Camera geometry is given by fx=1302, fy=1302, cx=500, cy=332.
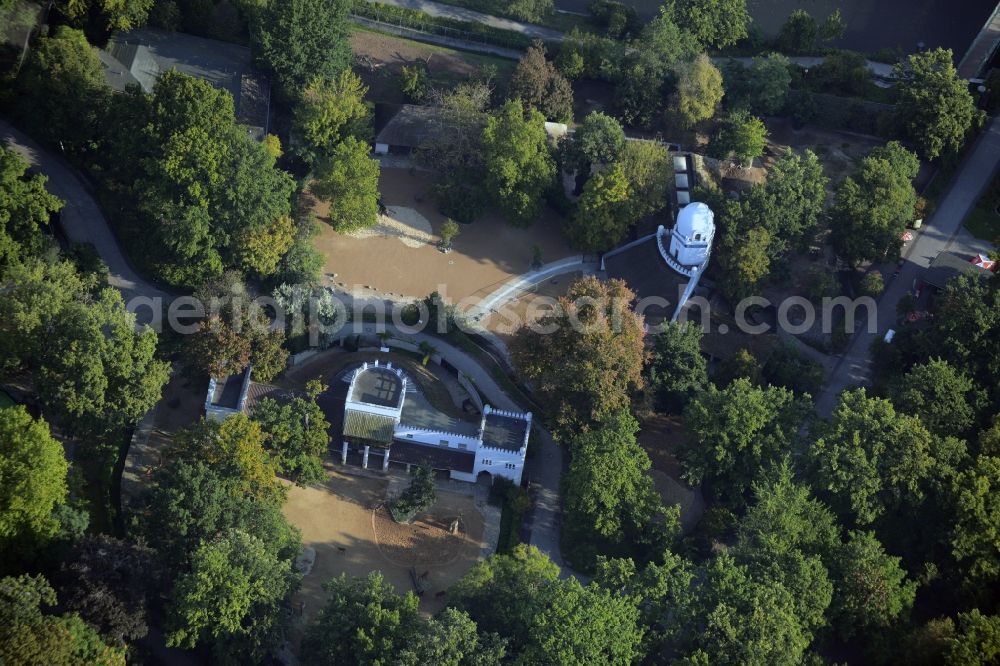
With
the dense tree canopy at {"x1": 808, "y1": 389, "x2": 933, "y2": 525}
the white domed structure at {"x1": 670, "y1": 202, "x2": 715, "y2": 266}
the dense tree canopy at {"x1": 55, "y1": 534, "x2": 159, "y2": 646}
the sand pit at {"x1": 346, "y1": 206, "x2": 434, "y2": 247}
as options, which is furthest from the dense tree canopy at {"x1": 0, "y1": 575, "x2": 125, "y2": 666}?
the white domed structure at {"x1": 670, "y1": 202, "x2": 715, "y2": 266}

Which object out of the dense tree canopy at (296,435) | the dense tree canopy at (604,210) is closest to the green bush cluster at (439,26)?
the dense tree canopy at (604,210)

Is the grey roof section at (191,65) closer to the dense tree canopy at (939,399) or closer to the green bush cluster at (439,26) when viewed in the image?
the green bush cluster at (439,26)

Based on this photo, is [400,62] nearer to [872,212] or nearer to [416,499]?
[872,212]

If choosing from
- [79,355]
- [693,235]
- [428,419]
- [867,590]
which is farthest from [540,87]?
[867,590]

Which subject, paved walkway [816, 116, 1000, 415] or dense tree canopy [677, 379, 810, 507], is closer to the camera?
dense tree canopy [677, 379, 810, 507]

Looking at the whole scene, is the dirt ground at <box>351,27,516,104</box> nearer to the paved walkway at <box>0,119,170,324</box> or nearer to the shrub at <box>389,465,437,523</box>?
the paved walkway at <box>0,119,170,324</box>

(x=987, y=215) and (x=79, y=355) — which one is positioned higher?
(x=987, y=215)

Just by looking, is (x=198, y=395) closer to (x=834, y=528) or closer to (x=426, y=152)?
(x=426, y=152)
